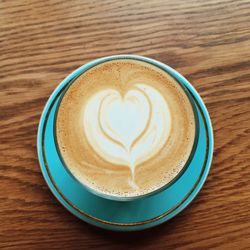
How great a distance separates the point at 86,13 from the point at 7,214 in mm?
529

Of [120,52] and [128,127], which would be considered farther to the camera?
[120,52]

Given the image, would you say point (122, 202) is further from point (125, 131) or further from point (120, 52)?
point (120, 52)

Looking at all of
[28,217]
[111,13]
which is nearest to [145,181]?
[28,217]

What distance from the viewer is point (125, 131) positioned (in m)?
0.95

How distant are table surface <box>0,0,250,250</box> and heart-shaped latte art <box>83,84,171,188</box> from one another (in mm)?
189

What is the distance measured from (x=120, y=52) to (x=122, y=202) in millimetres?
365

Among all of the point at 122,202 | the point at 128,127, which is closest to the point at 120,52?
the point at 128,127

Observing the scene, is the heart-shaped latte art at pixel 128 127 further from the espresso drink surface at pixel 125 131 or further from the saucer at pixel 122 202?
the saucer at pixel 122 202

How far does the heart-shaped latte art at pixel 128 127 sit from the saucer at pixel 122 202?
0.12 m

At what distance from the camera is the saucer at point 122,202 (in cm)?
103

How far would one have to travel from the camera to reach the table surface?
3.48 feet

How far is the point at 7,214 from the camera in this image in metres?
1.06

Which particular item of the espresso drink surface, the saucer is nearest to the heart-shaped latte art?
the espresso drink surface

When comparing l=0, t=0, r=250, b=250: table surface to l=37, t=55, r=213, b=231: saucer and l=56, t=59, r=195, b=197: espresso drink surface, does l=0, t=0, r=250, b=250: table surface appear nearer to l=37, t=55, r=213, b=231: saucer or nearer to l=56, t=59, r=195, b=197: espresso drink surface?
l=37, t=55, r=213, b=231: saucer
